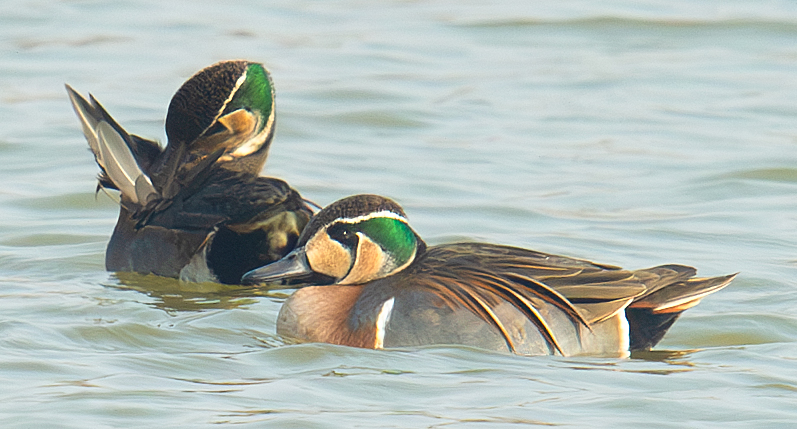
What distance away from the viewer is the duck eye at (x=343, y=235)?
711cm

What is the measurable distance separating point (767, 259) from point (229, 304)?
356cm

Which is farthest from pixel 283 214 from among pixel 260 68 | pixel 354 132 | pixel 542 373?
pixel 354 132

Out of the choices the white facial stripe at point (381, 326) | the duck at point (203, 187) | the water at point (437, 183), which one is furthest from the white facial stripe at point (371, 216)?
the duck at point (203, 187)

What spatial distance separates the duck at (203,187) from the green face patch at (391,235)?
3.92 ft

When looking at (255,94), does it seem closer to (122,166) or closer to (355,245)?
(122,166)

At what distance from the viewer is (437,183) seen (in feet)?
37.6

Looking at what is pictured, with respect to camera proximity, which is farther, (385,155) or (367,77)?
(367,77)

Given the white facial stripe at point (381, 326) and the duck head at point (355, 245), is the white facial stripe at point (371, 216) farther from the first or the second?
the white facial stripe at point (381, 326)

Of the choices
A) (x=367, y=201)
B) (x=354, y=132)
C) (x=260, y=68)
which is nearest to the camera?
(x=367, y=201)

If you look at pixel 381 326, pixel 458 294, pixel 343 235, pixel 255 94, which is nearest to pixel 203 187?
pixel 255 94

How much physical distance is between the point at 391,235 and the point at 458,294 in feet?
1.77

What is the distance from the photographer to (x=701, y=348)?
7.40 m

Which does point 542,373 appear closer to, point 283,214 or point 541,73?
point 283,214

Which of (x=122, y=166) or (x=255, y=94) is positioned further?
(x=255, y=94)
